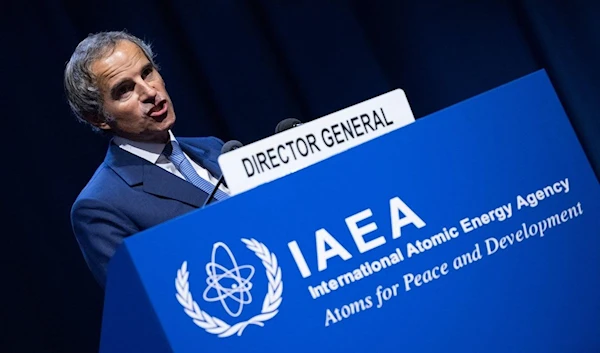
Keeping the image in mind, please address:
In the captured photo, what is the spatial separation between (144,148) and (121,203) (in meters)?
0.27

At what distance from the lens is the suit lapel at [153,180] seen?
281cm

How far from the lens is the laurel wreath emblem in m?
1.94

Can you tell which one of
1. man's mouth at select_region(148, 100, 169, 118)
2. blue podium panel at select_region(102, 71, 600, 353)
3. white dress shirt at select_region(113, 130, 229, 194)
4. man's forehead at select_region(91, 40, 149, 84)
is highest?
man's forehead at select_region(91, 40, 149, 84)

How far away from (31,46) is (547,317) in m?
2.87

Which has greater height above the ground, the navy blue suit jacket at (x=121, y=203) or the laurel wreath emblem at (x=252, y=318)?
the navy blue suit jacket at (x=121, y=203)

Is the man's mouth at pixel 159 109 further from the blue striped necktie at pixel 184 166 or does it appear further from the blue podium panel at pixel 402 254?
the blue podium panel at pixel 402 254

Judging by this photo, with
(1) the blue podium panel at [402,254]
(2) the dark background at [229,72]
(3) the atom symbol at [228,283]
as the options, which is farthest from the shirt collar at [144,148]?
(2) the dark background at [229,72]

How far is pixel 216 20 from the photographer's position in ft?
15.2

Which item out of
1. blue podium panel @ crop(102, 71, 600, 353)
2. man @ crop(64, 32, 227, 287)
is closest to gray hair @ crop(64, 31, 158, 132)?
man @ crop(64, 32, 227, 287)

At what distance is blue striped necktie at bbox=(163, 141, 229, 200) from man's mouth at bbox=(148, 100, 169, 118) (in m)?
0.11

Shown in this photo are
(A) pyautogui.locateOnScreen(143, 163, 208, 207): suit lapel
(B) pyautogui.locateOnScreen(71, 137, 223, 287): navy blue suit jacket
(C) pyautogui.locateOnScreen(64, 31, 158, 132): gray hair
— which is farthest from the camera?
(C) pyautogui.locateOnScreen(64, 31, 158, 132): gray hair

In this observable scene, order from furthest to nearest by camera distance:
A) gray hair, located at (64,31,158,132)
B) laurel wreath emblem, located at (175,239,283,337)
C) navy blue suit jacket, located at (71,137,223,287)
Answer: gray hair, located at (64,31,158,132)
navy blue suit jacket, located at (71,137,223,287)
laurel wreath emblem, located at (175,239,283,337)

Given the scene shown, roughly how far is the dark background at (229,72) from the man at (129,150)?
140 cm

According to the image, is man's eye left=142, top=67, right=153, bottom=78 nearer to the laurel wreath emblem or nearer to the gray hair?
the gray hair
